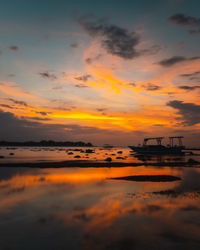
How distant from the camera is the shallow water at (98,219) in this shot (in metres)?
9.70

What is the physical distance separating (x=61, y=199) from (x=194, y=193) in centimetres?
1259

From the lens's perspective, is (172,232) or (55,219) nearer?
(172,232)

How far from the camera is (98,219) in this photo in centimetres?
1286

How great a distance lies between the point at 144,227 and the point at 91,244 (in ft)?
11.7

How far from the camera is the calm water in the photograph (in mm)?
9680

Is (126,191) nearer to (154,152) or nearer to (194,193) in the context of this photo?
(194,193)

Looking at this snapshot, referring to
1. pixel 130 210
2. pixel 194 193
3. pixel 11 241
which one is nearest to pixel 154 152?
pixel 194 193

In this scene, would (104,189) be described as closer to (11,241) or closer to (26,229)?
(26,229)

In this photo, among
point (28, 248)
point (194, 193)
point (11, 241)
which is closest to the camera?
point (28, 248)

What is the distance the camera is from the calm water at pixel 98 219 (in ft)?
31.8

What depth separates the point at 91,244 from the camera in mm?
9477

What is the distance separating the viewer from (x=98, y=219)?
1286cm

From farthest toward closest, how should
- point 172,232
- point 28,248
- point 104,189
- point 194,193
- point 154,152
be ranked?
1. point 154,152
2. point 104,189
3. point 194,193
4. point 172,232
5. point 28,248

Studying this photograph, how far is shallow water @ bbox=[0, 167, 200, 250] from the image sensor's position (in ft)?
31.8
